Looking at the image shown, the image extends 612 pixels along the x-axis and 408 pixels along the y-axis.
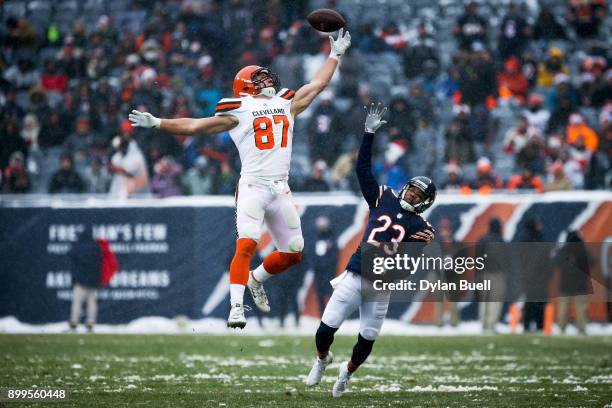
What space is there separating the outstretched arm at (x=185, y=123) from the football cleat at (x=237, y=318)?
54.9 inches

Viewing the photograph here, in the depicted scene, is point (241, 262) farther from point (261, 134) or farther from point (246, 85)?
point (246, 85)

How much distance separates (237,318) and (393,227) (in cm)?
140

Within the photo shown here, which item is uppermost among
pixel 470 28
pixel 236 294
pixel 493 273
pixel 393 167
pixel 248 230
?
pixel 470 28

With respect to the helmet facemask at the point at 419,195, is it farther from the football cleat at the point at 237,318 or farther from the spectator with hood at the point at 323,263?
the spectator with hood at the point at 323,263

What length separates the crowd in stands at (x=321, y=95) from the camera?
58.3 ft

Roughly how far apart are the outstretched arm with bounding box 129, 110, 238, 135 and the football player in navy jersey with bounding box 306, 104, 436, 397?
1.11m

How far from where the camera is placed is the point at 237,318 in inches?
346

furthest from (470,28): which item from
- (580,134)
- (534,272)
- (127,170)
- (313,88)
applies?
(313,88)

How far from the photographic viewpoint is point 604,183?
692 inches

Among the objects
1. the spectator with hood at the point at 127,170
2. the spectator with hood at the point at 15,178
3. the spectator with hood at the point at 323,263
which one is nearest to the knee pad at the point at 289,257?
the spectator with hood at the point at 323,263

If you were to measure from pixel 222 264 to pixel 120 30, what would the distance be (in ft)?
21.4

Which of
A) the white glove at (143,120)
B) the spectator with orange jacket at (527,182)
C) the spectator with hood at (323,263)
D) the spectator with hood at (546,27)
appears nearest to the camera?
the white glove at (143,120)

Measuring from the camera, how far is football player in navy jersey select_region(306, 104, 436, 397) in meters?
8.85

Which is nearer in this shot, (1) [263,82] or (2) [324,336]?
(2) [324,336]
